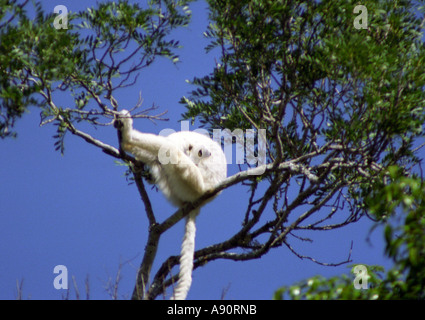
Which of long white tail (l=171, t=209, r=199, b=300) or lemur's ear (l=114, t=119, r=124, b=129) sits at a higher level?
lemur's ear (l=114, t=119, r=124, b=129)

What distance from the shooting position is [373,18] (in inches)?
243

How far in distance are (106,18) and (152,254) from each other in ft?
9.76

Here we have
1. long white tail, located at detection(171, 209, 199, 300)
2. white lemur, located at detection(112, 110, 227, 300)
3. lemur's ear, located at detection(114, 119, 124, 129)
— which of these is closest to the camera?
long white tail, located at detection(171, 209, 199, 300)

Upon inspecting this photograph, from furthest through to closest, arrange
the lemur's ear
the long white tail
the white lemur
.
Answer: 1. the white lemur
2. the lemur's ear
3. the long white tail

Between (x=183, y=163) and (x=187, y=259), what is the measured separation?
119 cm

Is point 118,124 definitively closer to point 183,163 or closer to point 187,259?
point 183,163

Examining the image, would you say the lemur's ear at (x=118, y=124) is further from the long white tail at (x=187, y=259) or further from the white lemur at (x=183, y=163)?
the long white tail at (x=187, y=259)

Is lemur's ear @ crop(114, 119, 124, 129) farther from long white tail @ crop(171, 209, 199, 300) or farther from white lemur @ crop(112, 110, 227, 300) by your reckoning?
long white tail @ crop(171, 209, 199, 300)

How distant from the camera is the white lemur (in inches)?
270

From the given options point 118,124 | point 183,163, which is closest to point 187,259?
point 183,163

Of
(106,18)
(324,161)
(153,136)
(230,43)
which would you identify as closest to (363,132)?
(324,161)

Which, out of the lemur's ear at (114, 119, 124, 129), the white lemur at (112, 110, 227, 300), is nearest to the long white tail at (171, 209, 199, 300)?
the white lemur at (112, 110, 227, 300)
